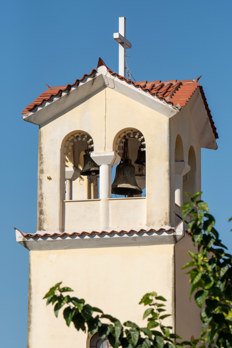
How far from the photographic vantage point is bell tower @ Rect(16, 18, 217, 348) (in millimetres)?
18141

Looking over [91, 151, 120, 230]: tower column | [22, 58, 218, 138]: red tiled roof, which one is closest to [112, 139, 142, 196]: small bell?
[91, 151, 120, 230]: tower column

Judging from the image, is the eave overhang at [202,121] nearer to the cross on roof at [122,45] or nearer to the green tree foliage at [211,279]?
the cross on roof at [122,45]

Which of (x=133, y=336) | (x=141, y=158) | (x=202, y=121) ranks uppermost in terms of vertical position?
(x=202, y=121)

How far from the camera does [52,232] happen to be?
18.8 metres

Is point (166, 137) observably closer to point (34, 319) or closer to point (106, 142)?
point (106, 142)

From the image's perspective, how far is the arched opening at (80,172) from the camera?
20188mm

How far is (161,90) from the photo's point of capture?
19922 mm

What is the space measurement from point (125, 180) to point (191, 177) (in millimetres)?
1957

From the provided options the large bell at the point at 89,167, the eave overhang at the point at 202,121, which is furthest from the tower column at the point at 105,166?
the eave overhang at the point at 202,121

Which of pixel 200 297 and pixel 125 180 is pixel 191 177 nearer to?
pixel 125 180

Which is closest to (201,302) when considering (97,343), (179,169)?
(97,343)

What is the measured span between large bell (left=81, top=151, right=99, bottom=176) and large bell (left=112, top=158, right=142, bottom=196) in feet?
1.46

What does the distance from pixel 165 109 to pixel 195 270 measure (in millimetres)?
7538

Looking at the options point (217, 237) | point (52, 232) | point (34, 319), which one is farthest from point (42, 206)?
point (217, 237)
